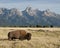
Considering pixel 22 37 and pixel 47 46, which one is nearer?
pixel 47 46

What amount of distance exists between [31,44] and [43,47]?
1561 mm

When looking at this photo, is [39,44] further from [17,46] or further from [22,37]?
[22,37]

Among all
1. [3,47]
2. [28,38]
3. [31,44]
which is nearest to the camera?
[3,47]

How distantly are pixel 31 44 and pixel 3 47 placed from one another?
2836mm

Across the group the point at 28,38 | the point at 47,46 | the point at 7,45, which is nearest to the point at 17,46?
the point at 7,45

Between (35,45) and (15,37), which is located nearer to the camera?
(35,45)

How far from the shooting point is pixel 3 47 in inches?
811

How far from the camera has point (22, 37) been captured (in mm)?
28625

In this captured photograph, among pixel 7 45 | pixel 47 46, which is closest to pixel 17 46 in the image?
pixel 7 45

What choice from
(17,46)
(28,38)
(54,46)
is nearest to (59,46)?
(54,46)

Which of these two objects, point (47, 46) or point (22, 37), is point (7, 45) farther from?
point (22, 37)

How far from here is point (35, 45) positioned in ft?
70.9

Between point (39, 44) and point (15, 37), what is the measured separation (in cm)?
680

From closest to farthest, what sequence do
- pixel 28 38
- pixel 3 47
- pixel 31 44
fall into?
pixel 3 47 → pixel 31 44 → pixel 28 38
